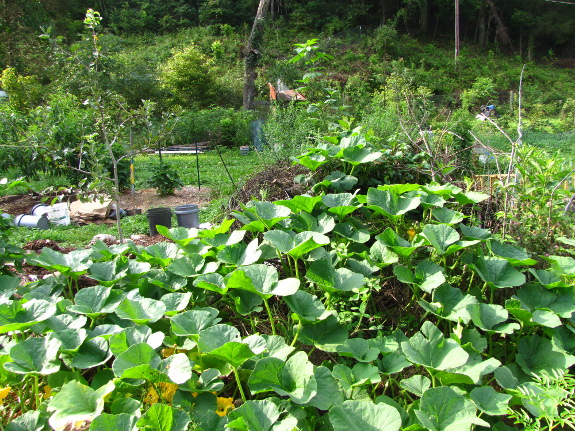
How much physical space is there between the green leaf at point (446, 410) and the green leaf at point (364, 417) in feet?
0.23

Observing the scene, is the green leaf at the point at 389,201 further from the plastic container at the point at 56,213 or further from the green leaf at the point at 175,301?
the plastic container at the point at 56,213

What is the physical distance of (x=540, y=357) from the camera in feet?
3.57

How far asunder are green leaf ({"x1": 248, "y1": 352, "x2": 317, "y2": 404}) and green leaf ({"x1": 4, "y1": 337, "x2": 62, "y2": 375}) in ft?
1.42

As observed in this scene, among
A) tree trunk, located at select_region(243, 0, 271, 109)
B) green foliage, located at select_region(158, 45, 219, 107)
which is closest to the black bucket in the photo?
tree trunk, located at select_region(243, 0, 271, 109)

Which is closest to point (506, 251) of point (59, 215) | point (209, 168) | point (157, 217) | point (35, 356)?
point (35, 356)

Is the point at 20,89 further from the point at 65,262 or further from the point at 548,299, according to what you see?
the point at 548,299

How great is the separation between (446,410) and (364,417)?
0.18 metres

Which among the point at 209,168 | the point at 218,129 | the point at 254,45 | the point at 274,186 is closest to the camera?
the point at 274,186

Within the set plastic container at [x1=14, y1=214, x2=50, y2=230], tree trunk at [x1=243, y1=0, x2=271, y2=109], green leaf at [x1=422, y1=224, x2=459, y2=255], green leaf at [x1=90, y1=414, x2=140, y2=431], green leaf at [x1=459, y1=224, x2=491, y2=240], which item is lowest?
plastic container at [x1=14, y1=214, x2=50, y2=230]

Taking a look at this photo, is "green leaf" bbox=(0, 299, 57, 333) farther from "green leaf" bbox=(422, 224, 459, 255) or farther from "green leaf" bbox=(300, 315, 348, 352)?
"green leaf" bbox=(422, 224, 459, 255)

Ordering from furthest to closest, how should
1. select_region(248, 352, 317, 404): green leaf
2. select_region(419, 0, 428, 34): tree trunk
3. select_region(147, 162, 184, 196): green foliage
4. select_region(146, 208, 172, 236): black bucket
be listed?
select_region(419, 0, 428, 34): tree trunk, select_region(147, 162, 184, 196): green foliage, select_region(146, 208, 172, 236): black bucket, select_region(248, 352, 317, 404): green leaf

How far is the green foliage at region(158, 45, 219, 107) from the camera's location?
15545 millimetres

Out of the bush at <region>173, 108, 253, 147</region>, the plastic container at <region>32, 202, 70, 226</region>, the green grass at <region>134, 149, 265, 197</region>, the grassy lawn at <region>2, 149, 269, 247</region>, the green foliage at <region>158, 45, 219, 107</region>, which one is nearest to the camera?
the grassy lawn at <region>2, 149, 269, 247</region>

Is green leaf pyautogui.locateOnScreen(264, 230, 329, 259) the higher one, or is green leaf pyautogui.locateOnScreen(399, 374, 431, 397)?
green leaf pyautogui.locateOnScreen(264, 230, 329, 259)
